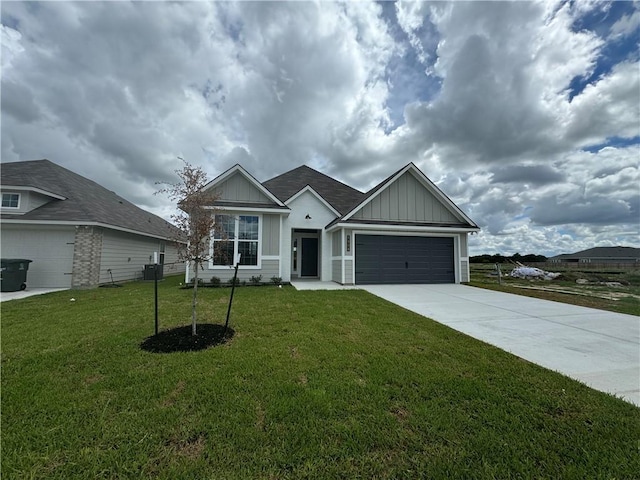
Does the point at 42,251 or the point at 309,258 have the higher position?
the point at 42,251

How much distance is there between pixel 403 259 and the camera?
44.2ft

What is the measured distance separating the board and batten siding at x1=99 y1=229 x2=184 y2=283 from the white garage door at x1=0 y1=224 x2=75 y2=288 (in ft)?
4.14

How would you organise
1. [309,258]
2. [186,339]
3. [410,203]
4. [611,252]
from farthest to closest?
[611,252] → [309,258] → [410,203] → [186,339]

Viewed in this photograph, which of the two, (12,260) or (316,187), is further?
(316,187)

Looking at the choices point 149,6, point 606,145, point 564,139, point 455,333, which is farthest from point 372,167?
point 455,333

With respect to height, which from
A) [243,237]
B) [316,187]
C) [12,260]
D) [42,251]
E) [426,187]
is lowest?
[12,260]

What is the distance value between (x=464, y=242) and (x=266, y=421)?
13.9m

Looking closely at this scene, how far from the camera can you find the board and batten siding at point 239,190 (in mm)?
12633

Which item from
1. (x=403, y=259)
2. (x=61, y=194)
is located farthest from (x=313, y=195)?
(x=61, y=194)

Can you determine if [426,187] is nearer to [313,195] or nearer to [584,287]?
[313,195]

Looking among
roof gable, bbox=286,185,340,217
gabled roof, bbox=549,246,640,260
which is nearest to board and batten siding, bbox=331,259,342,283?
roof gable, bbox=286,185,340,217

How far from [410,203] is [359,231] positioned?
3213 millimetres

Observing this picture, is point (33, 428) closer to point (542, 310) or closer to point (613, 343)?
point (613, 343)

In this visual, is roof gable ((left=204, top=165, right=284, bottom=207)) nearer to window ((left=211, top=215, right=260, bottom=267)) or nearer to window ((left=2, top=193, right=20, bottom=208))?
window ((left=211, top=215, right=260, bottom=267))
